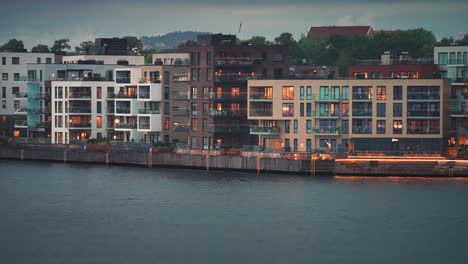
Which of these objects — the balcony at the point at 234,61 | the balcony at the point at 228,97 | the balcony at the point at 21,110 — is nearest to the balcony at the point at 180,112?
the balcony at the point at 228,97

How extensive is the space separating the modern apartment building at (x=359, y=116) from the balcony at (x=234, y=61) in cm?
703

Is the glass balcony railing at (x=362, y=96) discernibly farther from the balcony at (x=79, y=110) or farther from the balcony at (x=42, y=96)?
the balcony at (x=42, y=96)

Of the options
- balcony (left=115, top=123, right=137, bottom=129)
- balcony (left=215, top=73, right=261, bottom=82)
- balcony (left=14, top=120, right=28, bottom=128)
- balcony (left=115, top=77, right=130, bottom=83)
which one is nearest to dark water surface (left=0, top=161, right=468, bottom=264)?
balcony (left=215, top=73, right=261, bottom=82)

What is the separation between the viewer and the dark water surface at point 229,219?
96.7 meters

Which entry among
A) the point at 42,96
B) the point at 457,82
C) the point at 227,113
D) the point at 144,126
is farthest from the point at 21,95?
the point at 457,82

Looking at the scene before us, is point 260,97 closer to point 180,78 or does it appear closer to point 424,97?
point 180,78

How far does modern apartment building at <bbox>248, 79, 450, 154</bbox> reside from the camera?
458 ft

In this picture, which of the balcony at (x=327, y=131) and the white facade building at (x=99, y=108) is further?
the white facade building at (x=99, y=108)

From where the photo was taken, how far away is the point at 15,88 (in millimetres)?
180625

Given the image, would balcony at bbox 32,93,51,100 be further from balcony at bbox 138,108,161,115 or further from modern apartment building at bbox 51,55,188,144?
balcony at bbox 138,108,161,115

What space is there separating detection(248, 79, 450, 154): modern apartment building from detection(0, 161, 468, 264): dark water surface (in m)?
7.48

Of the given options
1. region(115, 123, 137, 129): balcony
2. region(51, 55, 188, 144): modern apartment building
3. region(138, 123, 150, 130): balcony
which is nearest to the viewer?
region(51, 55, 188, 144): modern apartment building

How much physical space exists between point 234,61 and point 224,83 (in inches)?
100

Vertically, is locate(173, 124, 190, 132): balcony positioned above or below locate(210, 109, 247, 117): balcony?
below
